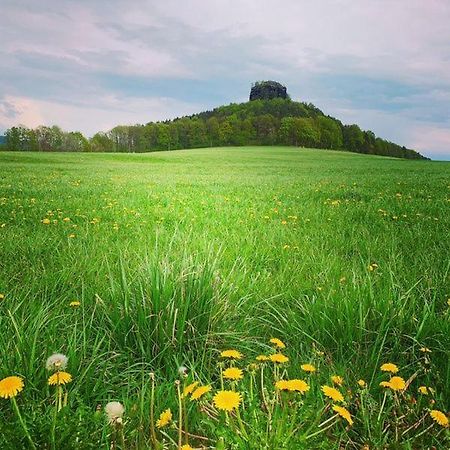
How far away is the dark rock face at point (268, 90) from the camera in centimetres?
16412

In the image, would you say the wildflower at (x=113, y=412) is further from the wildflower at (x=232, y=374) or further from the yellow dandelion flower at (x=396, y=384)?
the yellow dandelion flower at (x=396, y=384)

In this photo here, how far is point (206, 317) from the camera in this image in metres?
2.26

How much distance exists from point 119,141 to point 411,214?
107 meters

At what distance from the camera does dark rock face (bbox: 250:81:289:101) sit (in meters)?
164

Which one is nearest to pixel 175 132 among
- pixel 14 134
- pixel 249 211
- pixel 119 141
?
pixel 119 141

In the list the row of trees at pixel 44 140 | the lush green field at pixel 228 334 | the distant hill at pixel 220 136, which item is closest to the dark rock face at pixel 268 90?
the distant hill at pixel 220 136

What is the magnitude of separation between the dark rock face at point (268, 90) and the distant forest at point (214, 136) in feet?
177

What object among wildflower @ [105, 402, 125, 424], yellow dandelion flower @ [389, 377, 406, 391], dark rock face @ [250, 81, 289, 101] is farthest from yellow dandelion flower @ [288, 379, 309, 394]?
dark rock face @ [250, 81, 289, 101]

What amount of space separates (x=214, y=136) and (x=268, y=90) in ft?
250

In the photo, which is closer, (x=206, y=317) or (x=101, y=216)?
(x=206, y=317)

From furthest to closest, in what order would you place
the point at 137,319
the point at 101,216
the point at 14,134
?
1. the point at 14,134
2. the point at 101,216
3. the point at 137,319

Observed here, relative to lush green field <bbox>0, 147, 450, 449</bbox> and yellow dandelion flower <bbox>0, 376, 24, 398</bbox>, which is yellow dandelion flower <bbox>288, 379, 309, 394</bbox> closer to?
lush green field <bbox>0, 147, 450, 449</bbox>

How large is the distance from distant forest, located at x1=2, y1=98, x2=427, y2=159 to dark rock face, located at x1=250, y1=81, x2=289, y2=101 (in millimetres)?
53970

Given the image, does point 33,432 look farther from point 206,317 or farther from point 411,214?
point 411,214
